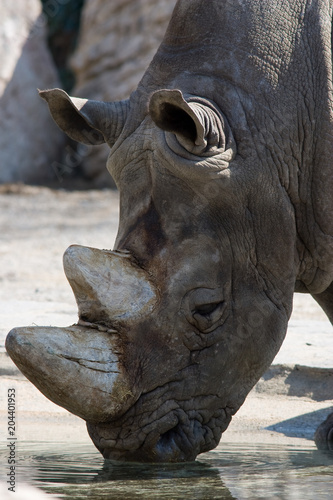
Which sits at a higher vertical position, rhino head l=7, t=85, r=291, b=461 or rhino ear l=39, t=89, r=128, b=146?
rhino ear l=39, t=89, r=128, b=146

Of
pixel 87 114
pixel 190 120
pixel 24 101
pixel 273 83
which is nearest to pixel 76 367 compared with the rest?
pixel 190 120

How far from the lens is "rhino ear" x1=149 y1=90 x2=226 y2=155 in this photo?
385cm

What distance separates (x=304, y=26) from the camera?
4.67 metres

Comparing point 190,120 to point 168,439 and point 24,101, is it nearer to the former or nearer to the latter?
point 168,439

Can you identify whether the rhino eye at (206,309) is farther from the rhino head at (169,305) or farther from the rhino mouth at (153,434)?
the rhino mouth at (153,434)

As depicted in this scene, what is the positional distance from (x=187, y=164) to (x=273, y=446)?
1.64m

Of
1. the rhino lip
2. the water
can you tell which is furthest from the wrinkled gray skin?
the water

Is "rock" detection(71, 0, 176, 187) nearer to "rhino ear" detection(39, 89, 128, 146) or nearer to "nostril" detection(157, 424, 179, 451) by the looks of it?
"rhino ear" detection(39, 89, 128, 146)

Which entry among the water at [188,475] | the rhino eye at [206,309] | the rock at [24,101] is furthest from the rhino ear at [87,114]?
the rock at [24,101]

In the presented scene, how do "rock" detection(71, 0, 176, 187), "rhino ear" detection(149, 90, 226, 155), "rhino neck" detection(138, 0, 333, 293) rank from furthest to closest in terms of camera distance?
"rock" detection(71, 0, 176, 187), "rhino neck" detection(138, 0, 333, 293), "rhino ear" detection(149, 90, 226, 155)

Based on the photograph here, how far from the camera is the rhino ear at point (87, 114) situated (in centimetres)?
455

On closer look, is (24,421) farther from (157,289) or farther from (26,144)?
(26,144)

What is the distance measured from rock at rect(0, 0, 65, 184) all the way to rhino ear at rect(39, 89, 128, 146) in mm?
10490

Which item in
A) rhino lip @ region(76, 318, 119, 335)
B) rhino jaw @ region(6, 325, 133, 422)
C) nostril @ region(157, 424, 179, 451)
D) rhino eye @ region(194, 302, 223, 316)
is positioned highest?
rhino eye @ region(194, 302, 223, 316)
